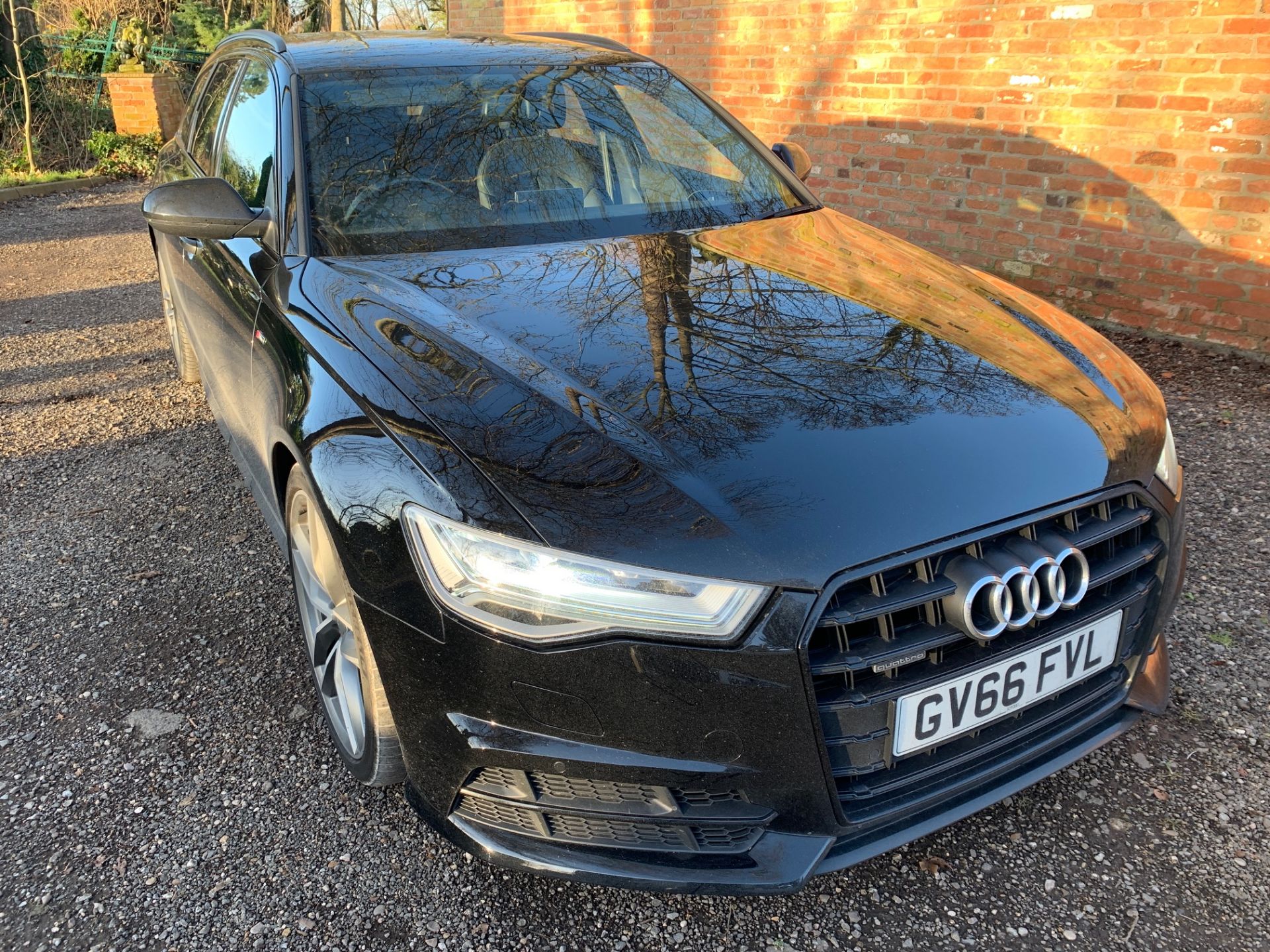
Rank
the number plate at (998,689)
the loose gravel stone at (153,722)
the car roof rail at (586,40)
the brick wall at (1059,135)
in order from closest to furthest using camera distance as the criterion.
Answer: the number plate at (998,689), the loose gravel stone at (153,722), the car roof rail at (586,40), the brick wall at (1059,135)

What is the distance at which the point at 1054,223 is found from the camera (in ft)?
16.8

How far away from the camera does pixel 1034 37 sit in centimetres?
500

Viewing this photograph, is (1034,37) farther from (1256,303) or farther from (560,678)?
(560,678)

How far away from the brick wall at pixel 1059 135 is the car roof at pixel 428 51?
271 centimetres

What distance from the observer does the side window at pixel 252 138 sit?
2.71 m

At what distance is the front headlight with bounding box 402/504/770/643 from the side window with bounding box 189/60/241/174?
273 centimetres

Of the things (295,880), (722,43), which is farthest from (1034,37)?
(295,880)

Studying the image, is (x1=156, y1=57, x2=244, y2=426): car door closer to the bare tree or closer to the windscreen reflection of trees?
the windscreen reflection of trees

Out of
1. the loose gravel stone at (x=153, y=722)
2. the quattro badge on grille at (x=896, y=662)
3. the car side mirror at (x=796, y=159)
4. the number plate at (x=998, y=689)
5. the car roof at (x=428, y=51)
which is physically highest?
the car roof at (x=428, y=51)

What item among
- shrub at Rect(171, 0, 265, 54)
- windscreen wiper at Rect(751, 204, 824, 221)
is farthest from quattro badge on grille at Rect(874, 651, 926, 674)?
shrub at Rect(171, 0, 265, 54)

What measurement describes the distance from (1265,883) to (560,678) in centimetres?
150

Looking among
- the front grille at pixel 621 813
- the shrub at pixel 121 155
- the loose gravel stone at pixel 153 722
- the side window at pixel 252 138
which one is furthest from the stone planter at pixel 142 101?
the front grille at pixel 621 813

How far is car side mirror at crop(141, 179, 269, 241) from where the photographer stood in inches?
97.6

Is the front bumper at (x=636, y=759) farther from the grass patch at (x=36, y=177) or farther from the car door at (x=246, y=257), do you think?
the grass patch at (x=36, y=177)
